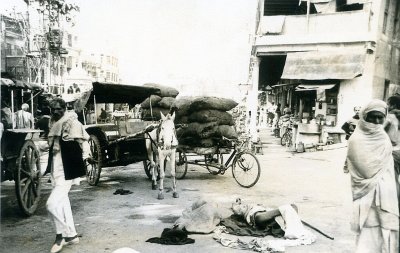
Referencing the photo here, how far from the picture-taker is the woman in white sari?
144 inches

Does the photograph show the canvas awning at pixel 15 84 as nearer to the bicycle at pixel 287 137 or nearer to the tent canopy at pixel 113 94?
the tent canopy at pixel 113 94

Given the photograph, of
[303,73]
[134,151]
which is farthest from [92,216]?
[303,73]

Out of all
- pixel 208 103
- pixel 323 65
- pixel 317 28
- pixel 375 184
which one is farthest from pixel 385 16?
pixel 375 184

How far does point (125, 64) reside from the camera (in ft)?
23.8

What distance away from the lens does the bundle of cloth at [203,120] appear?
8.82 meters

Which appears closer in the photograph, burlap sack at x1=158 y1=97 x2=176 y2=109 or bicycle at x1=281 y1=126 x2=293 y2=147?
burlap sack at x1=158 y1=97 x2=176 y2=109

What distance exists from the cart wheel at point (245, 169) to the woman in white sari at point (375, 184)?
4266mm

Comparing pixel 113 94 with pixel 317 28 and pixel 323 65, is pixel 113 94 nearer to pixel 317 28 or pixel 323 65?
pixel 323 65

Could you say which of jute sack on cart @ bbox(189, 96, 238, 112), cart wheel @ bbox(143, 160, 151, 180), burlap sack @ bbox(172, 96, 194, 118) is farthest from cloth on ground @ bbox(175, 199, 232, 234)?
burlap sack @ bbox(172, 96, 194, 118)

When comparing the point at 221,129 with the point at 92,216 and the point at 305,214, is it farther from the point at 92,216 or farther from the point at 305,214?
the point at 92,216

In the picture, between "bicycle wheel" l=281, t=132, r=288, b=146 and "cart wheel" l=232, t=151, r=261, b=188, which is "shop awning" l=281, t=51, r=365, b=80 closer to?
"bicycle wheel" l=281, t=132, r=288, b=146

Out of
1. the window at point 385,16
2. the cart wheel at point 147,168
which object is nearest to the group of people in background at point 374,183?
the cart wheel at point 147,168

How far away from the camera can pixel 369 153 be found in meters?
3.72

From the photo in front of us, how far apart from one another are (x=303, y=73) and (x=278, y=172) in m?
4.73
